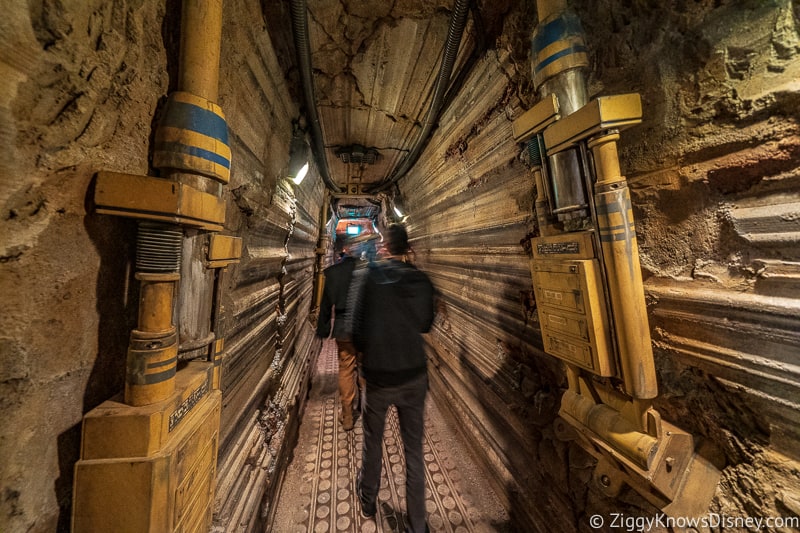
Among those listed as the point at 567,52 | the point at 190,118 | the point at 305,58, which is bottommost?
the point at 190,118

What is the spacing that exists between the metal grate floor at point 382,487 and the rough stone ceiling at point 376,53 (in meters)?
3.84

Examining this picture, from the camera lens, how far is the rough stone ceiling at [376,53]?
203 cm

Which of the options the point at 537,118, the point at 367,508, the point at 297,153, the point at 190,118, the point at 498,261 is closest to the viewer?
the point at 190,118

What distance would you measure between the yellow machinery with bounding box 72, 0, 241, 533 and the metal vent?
3394 millimetres

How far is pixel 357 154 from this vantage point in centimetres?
437

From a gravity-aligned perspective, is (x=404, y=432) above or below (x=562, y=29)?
below

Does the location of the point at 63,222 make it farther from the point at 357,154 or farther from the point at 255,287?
the point at 357,154

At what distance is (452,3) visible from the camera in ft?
6.59

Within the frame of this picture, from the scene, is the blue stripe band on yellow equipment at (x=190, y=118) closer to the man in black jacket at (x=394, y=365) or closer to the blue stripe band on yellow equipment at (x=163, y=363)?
the blue stripe band on yellow equipment at (x=163, y=363)

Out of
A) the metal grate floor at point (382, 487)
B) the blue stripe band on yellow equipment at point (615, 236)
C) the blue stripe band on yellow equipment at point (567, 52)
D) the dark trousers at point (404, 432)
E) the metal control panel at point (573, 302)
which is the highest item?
the blue stripe band on yellow equipment at point (567, 52)

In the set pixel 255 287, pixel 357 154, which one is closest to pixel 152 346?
pixel 255 287

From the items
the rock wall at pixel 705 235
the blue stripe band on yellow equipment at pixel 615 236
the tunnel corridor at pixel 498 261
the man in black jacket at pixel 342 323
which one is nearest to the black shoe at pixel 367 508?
the tunnel corridor at pixel 498 261

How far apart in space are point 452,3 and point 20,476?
3.22 m

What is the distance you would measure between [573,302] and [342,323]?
2419mm
